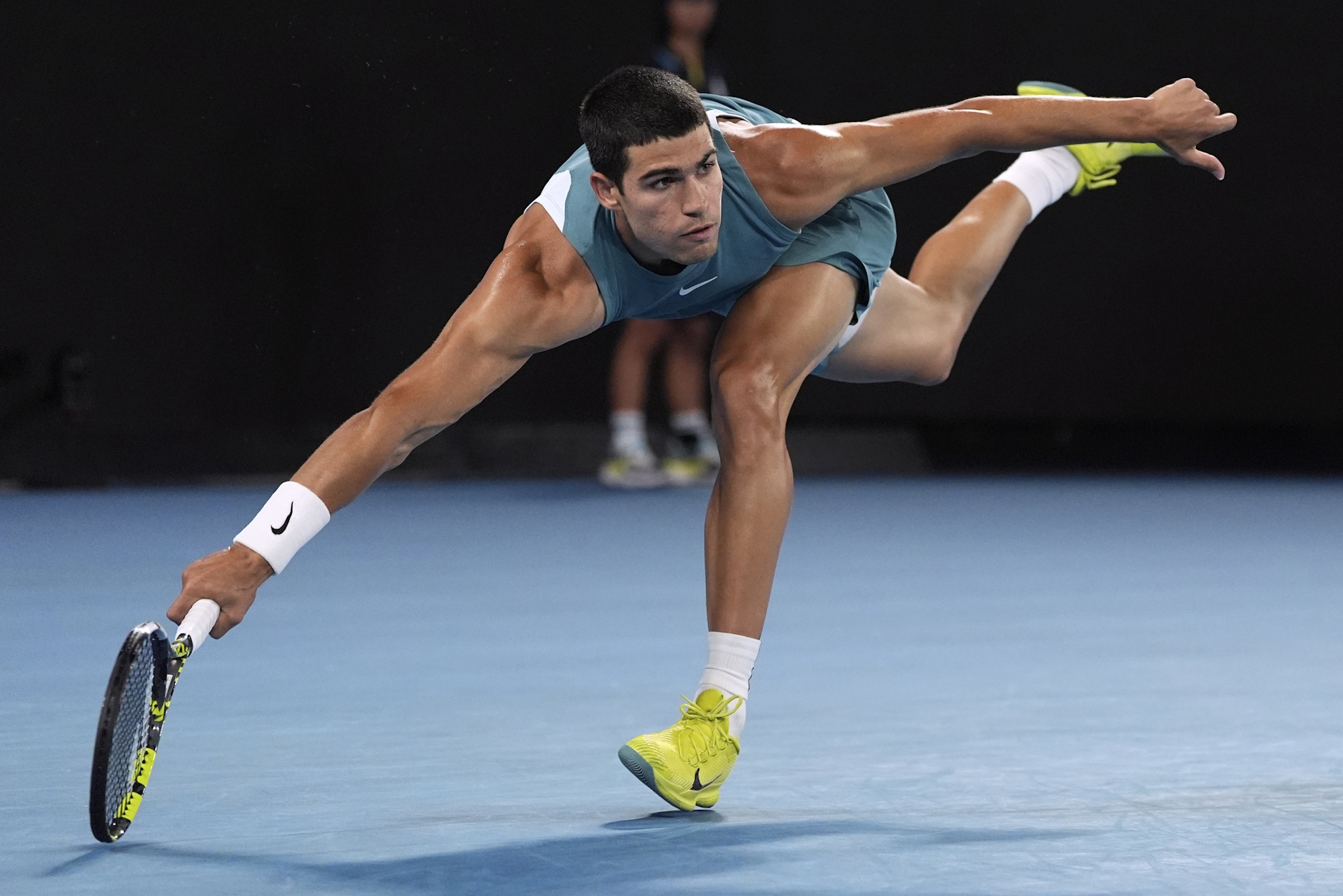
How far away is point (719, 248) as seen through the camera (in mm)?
2840

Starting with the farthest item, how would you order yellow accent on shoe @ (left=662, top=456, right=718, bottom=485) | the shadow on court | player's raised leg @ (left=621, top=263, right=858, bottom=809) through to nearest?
yellow accent on shoe @ (left=662, top=456, right=718, bottom=485) → player's raised leg @ (left=621, top=263, right=858, bottom=809) → the shadow on court

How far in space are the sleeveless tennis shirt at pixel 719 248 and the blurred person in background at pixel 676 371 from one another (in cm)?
416

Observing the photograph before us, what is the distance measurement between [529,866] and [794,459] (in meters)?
6.51

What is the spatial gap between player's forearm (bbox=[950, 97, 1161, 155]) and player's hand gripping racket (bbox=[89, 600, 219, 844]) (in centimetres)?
136

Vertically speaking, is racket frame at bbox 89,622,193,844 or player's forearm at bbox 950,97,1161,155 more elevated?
player's forearm at bbox 950,97,1161,155

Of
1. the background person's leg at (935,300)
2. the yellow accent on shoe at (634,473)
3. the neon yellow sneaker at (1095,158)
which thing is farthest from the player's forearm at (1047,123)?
the yellow accent on shoe at (634,473)

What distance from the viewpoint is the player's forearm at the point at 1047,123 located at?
2852 mm

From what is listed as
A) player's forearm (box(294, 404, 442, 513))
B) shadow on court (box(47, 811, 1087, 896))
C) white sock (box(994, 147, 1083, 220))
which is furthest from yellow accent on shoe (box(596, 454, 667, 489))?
shadow on court (box(47, 811, 1087, 896))

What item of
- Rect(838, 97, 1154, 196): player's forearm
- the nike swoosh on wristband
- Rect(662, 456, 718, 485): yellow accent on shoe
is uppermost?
Rect(662, 456, 718, 485): yellow accent on shoe

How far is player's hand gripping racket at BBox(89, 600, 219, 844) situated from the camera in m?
2.27

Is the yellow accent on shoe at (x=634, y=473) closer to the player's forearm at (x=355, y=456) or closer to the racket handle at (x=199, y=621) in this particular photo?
the player's forearm at (x=355, y=456)

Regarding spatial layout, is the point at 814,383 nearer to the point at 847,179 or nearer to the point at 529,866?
the point at 847,179

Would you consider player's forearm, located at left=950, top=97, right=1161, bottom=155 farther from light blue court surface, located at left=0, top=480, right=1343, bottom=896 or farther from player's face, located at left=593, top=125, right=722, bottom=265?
light blue court surface, located at left=0, top=480, right=1343, bottom=896

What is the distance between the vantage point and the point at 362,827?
2.48 meters
